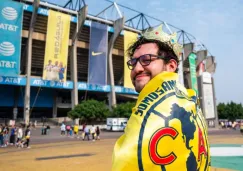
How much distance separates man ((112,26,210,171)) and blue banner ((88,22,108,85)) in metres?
37.1

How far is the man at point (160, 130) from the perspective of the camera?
4.03 feet

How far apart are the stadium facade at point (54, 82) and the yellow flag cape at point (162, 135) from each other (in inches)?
1296

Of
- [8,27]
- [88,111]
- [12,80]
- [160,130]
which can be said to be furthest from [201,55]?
[160,130]

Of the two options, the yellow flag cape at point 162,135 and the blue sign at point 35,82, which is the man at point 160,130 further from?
the blue sign at point 35,82

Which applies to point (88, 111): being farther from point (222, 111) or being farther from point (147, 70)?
point (222, 111)

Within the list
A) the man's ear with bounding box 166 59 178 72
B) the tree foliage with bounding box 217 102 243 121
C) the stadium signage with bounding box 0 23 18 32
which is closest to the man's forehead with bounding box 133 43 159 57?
the man's ear with bounding box 166 59 178 72

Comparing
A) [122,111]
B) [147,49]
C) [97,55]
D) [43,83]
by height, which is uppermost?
[97,55]

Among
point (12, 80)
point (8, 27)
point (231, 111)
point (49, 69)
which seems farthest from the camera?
point (231, 111)

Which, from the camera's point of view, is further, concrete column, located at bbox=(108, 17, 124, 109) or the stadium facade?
concrete column, located at bbox=(108, 17, 124, 109)

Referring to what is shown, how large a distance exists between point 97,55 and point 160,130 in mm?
38545

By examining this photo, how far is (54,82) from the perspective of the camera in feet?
120

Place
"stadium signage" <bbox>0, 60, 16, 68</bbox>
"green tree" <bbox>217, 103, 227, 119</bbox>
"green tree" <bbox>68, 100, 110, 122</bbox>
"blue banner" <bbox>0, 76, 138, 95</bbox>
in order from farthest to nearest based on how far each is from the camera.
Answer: "green tree" <bbox>217, 103, 227, 119</bbox> < "green tree" <bbox>68, 100, 110, 122</bbox> < "blue banner" <bbox>0, 76, 138, 95</bbox> < "stadium signage" <bbox>0, 60, 16, 68</bbox>

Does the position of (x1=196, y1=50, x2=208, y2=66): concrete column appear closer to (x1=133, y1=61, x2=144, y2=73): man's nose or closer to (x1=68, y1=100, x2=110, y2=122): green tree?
(x1=68, y1=100, x2=110, y2=122): green tree

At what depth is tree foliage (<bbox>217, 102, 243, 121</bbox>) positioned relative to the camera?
70.1 meters
